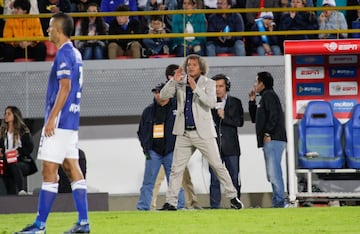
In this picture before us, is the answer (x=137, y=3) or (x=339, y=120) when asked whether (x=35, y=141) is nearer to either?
(x=137, y=3)

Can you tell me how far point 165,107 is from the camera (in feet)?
51.8

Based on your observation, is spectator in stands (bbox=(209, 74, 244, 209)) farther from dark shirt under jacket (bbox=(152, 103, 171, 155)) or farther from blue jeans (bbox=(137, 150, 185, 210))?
dark shirt under jacket (bbox=(152, 103, 171, 155))

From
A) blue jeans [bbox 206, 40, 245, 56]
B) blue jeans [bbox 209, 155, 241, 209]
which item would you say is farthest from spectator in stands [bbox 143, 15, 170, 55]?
blue jeans [bbox 209, 155, 241, 209]

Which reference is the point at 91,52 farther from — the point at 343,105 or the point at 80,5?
the point at 343,105

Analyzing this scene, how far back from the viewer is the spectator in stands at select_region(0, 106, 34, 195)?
16.3 metres

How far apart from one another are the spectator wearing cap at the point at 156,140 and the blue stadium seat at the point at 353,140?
2.61m

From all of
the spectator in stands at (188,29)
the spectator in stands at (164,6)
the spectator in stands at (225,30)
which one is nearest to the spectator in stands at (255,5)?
the spectator in stands at (225,30)

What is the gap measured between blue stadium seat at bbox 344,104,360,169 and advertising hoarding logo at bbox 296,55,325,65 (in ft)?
3.35

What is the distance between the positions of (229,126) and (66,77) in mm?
6391

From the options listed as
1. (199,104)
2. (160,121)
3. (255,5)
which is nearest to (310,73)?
(160,121)

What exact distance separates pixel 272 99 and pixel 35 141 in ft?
15.8

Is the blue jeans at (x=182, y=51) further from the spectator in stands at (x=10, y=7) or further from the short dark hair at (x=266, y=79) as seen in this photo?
the spectator in stands at (x=10, y=7)

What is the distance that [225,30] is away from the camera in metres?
18.1

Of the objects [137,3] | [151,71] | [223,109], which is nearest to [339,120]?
[223,109]
